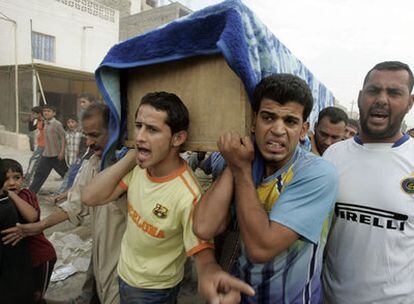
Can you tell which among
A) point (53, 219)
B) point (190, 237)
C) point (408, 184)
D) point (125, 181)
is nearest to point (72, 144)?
point (53, 219)

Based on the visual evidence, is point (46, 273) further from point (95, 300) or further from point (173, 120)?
point (173, 120)

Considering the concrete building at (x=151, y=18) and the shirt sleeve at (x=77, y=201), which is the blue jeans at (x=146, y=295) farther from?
the concrete building at (x=151, y=18)

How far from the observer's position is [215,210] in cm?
122

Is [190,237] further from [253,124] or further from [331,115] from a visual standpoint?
[331,115]

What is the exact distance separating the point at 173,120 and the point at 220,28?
1.47 feet

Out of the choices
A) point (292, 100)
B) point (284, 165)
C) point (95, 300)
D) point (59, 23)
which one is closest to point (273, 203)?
point (284, 165)

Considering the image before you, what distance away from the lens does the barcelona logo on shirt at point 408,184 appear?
145 cm

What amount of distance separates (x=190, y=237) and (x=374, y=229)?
2.85 ft

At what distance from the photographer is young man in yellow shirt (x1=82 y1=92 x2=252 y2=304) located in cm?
140

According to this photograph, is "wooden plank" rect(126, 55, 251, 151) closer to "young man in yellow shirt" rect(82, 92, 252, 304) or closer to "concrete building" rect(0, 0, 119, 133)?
A: "young man in yellow shirt" rect(82, 92, 252, 304)

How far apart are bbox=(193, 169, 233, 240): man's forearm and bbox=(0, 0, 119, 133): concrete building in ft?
35.8

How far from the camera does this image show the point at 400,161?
1.50m

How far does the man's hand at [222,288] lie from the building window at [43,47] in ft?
47.4

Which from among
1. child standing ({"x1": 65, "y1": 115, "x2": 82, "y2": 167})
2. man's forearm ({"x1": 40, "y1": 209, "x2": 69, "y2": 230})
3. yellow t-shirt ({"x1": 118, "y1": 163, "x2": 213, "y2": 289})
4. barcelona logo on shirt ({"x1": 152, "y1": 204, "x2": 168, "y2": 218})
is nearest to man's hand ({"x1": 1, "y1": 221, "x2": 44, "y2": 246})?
man's forearm ({"x1": 40, "y1": 209, "x2": 69, "y2": 230})
